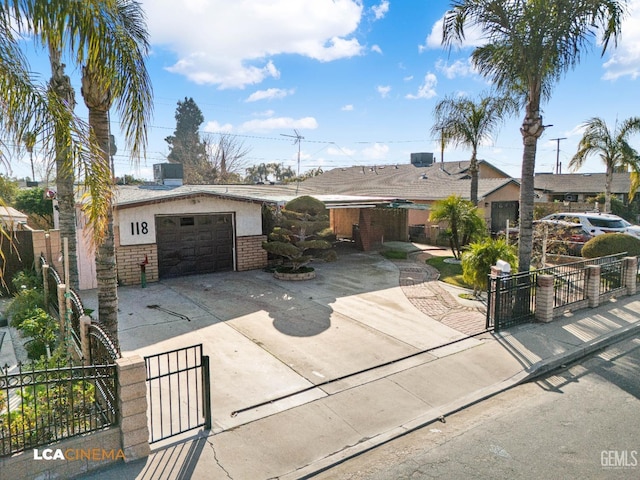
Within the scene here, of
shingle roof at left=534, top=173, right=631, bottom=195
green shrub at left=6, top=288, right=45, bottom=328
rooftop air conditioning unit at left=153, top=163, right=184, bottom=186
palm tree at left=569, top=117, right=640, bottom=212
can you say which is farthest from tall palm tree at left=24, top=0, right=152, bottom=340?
shingle roof at left=534, top=173, right=631, bottom=195

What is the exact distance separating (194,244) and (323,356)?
7.97 meters

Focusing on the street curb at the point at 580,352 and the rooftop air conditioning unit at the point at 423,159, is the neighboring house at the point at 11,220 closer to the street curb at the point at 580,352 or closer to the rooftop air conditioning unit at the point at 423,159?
the street curb at the point at 580,352

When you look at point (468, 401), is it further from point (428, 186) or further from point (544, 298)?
point (428, 186)

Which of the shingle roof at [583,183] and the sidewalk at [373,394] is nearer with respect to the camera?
the sidewalk at [373,394]

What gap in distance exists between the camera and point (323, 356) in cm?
786

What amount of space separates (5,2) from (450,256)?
16.6 m

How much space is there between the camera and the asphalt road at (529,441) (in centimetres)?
483

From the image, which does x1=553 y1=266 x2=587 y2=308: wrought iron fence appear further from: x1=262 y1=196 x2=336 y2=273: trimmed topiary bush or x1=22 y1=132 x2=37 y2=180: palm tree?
x1=22 y1=132 x2=37 y2=180: palm tree

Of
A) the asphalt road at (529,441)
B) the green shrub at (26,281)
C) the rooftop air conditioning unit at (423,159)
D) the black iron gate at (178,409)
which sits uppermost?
the rooftop air conditioning unit at (423,159)

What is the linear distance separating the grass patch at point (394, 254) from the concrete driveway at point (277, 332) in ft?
14.6

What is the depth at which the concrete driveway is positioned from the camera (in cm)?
677

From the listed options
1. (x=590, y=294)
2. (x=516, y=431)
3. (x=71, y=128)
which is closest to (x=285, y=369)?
(x=516, y=431)
